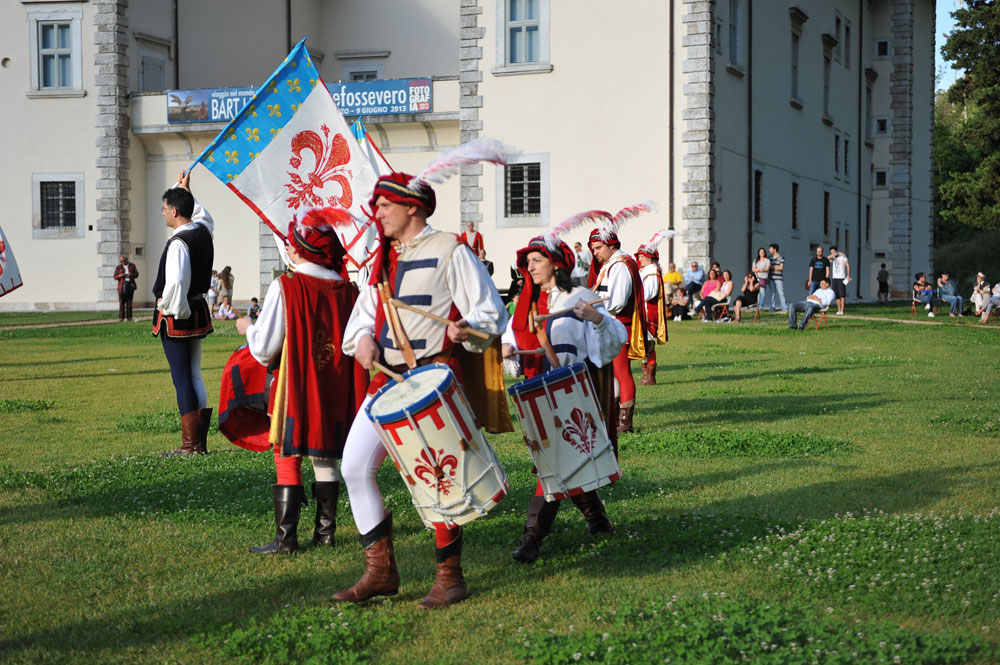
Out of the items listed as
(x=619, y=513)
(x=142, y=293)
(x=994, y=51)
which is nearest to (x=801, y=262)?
(x=994, y=51)

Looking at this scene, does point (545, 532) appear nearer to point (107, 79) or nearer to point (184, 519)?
point (184, 519)

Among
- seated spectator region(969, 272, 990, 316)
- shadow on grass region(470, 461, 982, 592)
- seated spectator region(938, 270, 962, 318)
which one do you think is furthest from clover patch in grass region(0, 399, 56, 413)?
seated spectator region(938, 270, 962, 318)

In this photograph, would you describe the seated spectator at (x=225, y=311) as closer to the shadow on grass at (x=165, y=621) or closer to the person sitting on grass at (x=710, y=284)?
the person sitting on grass at (x=710, y=284)

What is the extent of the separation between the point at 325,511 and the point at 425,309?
5.69 feet

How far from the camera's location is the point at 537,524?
6.16 metres

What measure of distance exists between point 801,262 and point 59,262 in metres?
23.3

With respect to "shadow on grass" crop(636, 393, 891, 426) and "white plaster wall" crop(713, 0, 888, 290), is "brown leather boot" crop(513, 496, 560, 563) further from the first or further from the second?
"white plaster wall" crop(713, 0, 888, 290)

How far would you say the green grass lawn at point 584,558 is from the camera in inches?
185

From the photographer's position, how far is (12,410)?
1231 centimetres

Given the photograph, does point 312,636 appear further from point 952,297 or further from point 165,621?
point 952,297

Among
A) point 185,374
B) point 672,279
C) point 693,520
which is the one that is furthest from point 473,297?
point 672,279

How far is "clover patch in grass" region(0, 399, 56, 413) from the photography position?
486 inches

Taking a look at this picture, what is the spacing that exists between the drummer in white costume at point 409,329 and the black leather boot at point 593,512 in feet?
4.16

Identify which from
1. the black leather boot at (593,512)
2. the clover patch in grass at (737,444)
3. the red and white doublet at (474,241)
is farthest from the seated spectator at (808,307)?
the black leather boot at (593,512)
